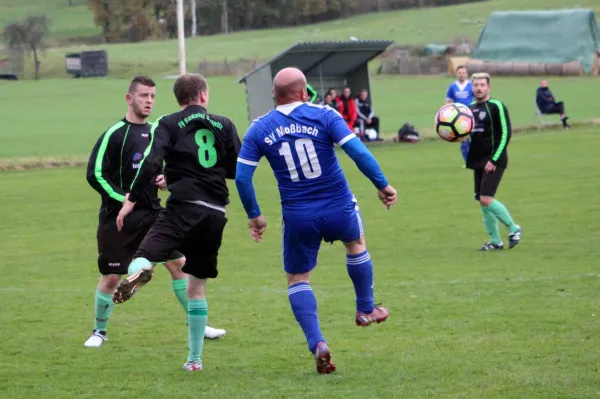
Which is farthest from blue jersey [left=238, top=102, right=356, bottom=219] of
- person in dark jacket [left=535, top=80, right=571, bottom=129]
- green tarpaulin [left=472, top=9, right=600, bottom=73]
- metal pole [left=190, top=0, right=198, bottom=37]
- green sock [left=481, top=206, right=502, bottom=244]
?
metal pole [left=190, top=0, right=198, bottom=37]

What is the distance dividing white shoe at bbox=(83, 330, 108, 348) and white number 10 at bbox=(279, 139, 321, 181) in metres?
2.60

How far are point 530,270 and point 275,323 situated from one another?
150 inches

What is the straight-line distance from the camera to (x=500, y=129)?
13.5 metres

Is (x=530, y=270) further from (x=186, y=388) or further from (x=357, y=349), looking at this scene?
(x=186, y=388)

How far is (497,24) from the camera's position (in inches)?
2795

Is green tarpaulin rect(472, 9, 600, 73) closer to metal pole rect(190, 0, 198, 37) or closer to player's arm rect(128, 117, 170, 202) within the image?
metal pole rect(190, 0, 198, 37)

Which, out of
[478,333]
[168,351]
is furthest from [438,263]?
[168,351]

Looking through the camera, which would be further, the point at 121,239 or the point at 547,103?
the point at 547,103

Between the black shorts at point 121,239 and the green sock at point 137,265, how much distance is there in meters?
1.50

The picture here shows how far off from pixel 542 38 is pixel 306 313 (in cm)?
6488

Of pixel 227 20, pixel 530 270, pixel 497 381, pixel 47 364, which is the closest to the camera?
pixel 497 381

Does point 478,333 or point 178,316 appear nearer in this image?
point 478,333

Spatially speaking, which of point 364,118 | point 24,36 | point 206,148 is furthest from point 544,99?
point 24,36

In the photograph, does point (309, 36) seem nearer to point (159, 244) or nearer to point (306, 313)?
point (159, 244)
